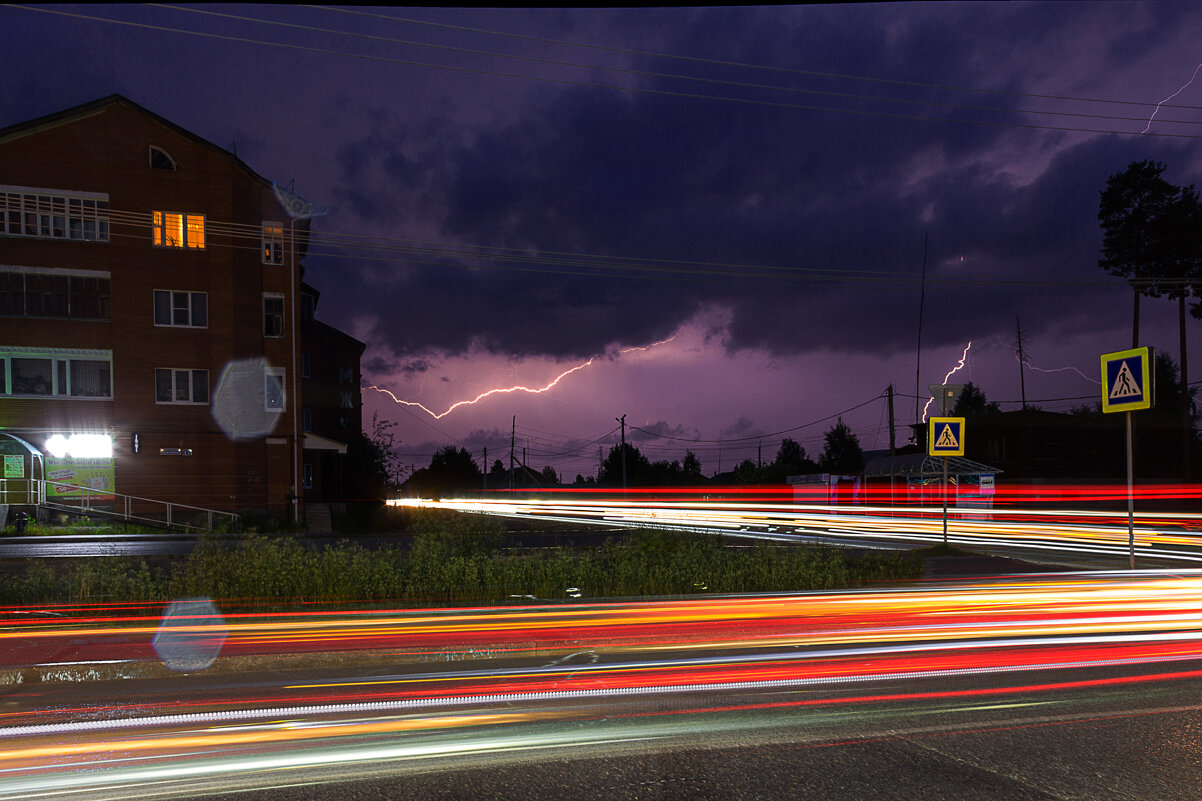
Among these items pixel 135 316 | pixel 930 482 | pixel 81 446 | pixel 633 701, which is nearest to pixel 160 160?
pixel 135 316

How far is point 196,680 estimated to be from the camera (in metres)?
7.18

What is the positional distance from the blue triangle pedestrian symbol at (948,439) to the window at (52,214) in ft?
104

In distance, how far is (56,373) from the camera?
31.0 meters

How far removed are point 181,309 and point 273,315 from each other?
3.61 meters

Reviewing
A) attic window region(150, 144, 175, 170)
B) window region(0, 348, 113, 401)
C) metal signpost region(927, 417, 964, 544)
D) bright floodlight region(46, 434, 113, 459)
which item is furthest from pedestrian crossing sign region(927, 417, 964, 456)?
attic window region(150, 144, 175, 170)

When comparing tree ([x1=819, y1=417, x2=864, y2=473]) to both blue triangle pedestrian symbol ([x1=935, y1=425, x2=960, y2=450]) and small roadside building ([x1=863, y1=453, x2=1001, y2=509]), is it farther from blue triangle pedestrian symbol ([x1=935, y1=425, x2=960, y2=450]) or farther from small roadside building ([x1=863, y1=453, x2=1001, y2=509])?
blue triangle pedestrian symbol ([x1=935, y1=425, x2=960, y2=450])

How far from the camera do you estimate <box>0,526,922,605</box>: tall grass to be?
10.8m

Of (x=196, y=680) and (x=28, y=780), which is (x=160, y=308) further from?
(x=28, y=780)

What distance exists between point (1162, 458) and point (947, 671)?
53.8m

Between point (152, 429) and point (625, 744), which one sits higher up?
point (152, 429)

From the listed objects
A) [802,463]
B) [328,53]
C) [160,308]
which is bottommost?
[802,463]

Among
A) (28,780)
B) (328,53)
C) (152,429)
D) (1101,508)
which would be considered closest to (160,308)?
(152,429)

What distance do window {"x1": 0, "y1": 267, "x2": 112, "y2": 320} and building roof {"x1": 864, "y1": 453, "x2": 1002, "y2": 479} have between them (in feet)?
109

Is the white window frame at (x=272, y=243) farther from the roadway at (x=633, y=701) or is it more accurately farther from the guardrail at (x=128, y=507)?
the roadway at (x=633, y=701)
